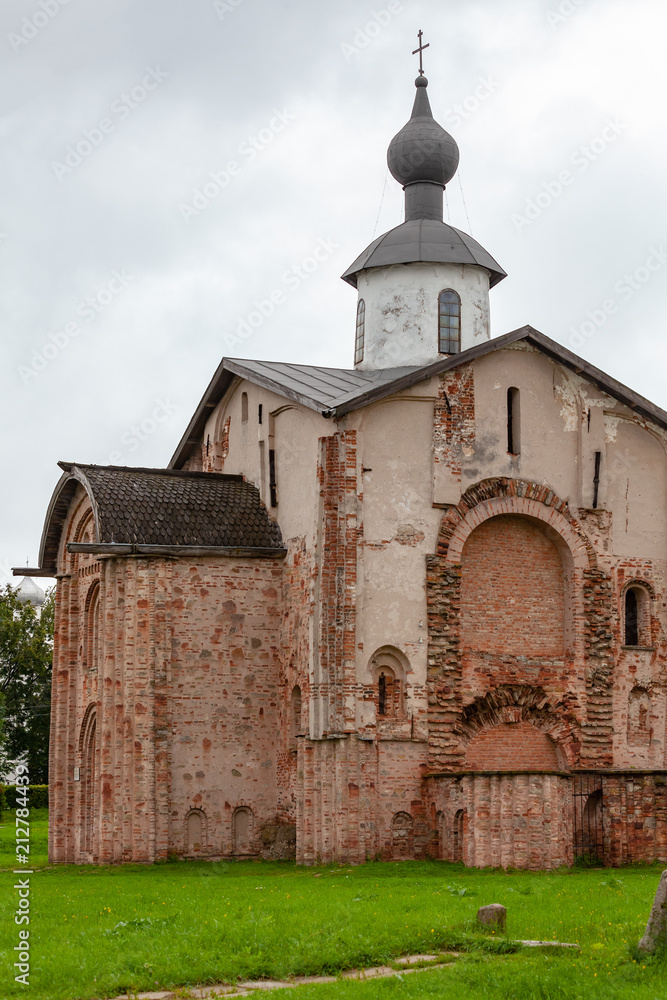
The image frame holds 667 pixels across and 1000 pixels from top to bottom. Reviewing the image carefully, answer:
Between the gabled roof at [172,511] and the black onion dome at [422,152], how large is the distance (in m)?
7.99

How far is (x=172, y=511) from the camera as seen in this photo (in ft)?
75.6

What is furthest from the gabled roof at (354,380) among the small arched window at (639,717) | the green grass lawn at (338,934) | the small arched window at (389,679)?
the green grass lawn at (338,934)

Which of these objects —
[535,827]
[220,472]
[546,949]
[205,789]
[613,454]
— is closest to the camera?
[546,949]

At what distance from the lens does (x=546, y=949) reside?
11508 millimetres

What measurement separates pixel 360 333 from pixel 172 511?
6381 mm

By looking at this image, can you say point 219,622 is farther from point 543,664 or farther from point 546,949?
point 546,949

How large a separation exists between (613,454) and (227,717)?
26.8ft

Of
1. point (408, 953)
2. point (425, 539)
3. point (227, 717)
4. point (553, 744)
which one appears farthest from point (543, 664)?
point (408, 953)

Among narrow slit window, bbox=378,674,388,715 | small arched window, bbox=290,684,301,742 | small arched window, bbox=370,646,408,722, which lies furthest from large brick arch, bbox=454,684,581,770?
small arched window, bbox=290,684,301,742

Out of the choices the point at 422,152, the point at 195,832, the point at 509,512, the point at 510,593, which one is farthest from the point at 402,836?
the point at 422,152

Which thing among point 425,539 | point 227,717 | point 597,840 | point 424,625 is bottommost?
point 597,840

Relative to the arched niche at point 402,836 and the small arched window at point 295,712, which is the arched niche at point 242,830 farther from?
the arched niche at point 402,836

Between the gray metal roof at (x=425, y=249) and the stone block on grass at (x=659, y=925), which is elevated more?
the gray metal roof at (x=425, y=249)

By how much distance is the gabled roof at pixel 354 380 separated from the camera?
72.0 ft
